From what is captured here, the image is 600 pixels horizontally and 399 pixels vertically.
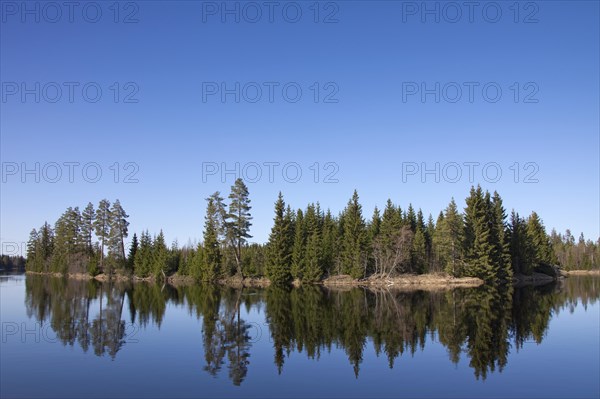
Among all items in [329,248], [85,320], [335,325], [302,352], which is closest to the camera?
[302,352]

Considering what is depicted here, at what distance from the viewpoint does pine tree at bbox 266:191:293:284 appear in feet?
263

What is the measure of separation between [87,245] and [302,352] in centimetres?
10108

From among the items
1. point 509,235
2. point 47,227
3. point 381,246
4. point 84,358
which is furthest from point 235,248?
point 47,227

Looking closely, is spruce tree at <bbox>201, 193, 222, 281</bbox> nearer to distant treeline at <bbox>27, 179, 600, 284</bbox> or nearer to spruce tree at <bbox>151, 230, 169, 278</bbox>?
distant treeline at <bbox>27, 179, 600, 284</bbox>

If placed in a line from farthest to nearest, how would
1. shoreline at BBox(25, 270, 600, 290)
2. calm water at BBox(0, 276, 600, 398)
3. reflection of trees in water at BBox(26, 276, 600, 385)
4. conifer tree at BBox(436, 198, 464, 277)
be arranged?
conifer tree at BBox(436, 198, 464, 277), shoreline at BBox(25, 270, 600, 290), reflection of trees in water at BBox(26, 276, 600, 385), calm water at BBox(0, 276, 600, 398)

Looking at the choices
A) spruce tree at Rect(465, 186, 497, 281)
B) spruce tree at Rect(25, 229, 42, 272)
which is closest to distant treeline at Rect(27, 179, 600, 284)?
spruce tree at Rect(465, 186, 497, 281)

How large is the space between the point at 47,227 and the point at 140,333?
394ft

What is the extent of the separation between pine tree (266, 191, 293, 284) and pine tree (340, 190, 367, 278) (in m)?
10.4

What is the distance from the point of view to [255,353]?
21.8 metres

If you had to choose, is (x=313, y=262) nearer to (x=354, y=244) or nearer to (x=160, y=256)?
(x=354, y=244)

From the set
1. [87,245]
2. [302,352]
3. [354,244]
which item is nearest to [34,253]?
[87,245]

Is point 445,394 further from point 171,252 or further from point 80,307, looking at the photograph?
point 171,252

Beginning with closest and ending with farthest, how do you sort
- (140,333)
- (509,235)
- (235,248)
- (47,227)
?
1. (140,333)
2. (235,248)
3. (509,235)
4. (47,227)

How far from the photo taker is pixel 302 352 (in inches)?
857
